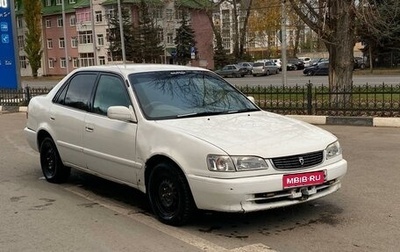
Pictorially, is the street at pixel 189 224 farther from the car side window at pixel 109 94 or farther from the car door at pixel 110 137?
the car side window at pixel 109 94

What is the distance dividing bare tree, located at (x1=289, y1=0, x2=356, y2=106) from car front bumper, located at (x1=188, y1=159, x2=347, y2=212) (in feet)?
30.7

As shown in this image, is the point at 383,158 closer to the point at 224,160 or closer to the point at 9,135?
the point at 224,160

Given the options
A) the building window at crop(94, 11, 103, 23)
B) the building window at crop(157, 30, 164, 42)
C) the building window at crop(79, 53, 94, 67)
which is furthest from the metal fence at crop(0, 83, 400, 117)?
the building window at crop(79, 53, 94, 67)

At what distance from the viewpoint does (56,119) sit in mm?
6906

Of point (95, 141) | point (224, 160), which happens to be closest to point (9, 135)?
point (95, 141)

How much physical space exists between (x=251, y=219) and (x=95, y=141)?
2.07 m

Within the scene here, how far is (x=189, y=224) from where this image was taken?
201 inches

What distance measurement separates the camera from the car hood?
15.3 ft

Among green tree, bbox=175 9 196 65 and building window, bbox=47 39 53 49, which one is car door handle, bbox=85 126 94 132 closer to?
green tree, bbox=175 9 196 65

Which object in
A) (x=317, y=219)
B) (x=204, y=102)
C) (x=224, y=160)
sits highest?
(x=204, y=102)

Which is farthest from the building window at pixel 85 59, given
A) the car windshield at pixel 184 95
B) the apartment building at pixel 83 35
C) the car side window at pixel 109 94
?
the car windshield at pixel 184 95

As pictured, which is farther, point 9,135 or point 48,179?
point 9,135

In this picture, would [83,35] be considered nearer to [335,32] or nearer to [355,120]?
[335,32]

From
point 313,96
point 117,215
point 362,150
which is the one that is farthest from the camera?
point 313,96
